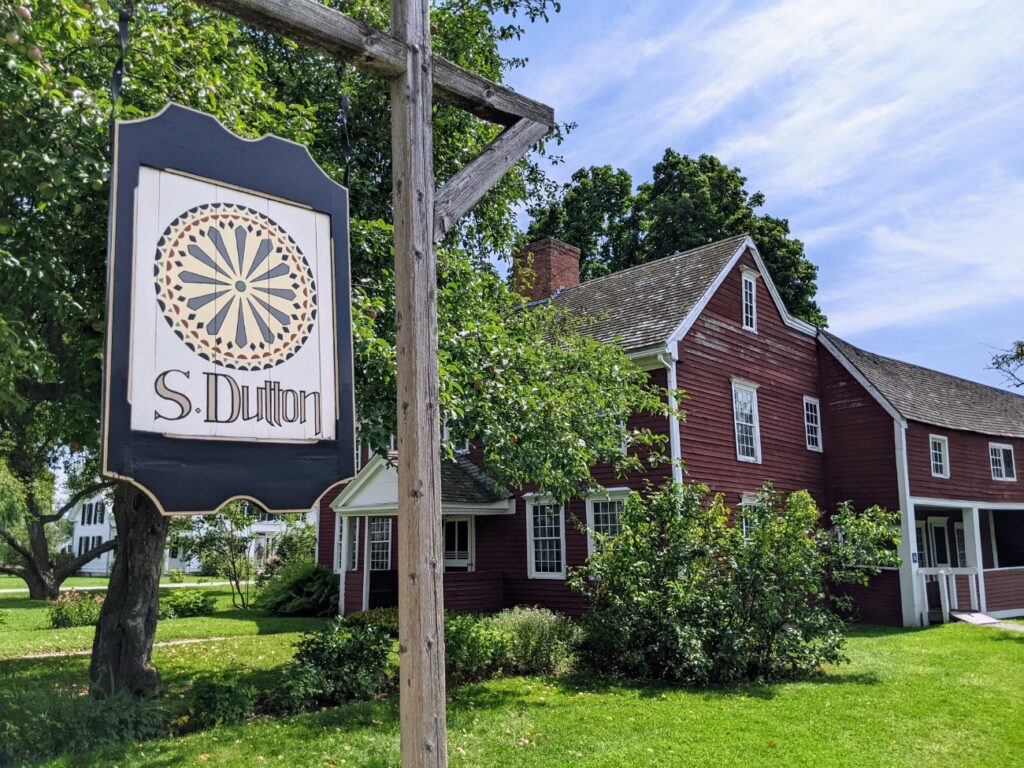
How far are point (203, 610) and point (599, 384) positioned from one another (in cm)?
1544

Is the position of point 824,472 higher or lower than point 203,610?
higher

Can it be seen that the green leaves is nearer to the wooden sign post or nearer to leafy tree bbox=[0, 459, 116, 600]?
the wooden sign post

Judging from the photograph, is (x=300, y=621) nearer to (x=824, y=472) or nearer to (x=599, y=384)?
(x=599, y=384)

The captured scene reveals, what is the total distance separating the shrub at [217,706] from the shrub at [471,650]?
2725 mm

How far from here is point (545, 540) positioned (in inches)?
699

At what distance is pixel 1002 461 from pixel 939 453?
4.06m

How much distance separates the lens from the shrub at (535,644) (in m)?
11.2

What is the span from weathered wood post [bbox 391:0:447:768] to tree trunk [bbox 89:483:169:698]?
645 centimetres

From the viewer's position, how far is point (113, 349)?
3.04 m

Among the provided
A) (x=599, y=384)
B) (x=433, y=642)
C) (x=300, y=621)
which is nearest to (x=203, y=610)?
(x=300, y=621)

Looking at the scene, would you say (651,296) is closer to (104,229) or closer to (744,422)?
(744,422)

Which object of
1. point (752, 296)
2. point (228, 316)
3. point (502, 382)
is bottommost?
point (228, 316)

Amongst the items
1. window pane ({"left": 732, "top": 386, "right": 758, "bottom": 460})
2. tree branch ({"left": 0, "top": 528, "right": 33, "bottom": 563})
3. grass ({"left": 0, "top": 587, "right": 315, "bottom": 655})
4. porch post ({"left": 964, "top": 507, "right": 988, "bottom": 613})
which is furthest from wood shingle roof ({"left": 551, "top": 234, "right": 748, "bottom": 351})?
tree branch ({"left": 0, "top": 528, "right": 33, "bottom": 563})

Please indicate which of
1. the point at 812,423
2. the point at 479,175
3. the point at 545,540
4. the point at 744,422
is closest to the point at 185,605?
the point at 545,540
